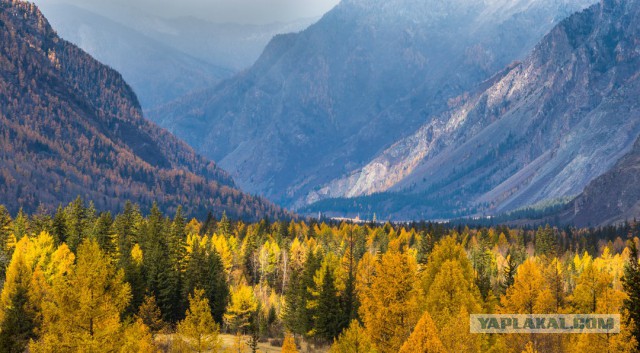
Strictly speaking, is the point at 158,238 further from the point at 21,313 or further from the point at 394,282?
the point at 394,282

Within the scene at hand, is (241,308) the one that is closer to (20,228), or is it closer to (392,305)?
(392,305)

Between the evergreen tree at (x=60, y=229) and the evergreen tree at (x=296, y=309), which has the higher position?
the evergreen tree at (x=60, y=229)

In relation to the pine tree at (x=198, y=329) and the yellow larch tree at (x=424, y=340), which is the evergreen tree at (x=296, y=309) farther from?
the yellow larch tree at (x=424, y=340)

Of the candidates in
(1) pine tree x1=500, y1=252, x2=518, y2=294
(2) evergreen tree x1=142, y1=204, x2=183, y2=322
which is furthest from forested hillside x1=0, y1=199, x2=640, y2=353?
(1) pine tree x1=500, y1=252, x2=518, y2=294

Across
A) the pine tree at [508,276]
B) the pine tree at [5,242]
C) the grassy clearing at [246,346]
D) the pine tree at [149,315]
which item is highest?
the pine tree at [5,242]

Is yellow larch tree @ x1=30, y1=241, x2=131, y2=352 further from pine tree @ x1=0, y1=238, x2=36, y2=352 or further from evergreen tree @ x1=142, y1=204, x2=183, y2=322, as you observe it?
evergreen tree @ x1=142, y1=204, x2=183, y2=322

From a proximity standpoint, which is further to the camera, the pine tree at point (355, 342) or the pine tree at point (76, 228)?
the pine tree at point (76, 228)

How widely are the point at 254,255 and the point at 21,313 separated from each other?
75.9m

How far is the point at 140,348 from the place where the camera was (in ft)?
229

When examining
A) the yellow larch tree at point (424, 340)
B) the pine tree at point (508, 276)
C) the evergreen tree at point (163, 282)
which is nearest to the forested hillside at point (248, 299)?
the yellow larch tree at point (424, 340)

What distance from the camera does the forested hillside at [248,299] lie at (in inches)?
2665

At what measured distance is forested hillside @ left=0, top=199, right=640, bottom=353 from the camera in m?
67.7

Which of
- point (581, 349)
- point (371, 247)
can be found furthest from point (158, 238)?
point (371, 247)

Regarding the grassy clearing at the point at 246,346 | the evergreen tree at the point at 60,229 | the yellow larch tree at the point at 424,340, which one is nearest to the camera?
the yellow larch tree at the point at 424,340
